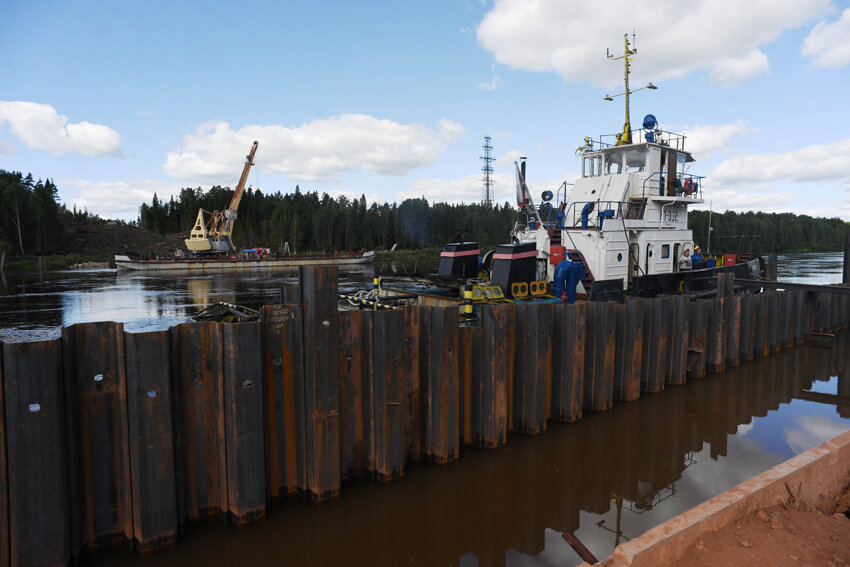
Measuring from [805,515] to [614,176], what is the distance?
43.7 feet

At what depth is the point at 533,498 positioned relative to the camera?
21.7 feet

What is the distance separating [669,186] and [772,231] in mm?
122785

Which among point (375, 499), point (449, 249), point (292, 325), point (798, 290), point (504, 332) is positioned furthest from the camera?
point (798, 290)

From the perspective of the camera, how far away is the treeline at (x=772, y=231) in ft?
330

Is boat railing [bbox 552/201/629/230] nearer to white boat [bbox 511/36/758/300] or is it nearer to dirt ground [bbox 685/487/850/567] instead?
white boat [bbox 511/36/758/300]

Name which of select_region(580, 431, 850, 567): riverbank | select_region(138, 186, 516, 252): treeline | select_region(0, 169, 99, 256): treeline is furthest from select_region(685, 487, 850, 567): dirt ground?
select_region(138, 186, 516, 252): treeline

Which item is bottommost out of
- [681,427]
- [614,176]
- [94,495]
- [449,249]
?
[681,427]

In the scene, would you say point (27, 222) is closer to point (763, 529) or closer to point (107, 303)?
point (107, 303)

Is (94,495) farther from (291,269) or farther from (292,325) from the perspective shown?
(291,269)

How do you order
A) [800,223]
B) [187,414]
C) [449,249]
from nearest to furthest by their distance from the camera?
[187,414] → [449,249] → [800,223]

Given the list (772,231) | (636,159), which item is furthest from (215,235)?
(772,231)

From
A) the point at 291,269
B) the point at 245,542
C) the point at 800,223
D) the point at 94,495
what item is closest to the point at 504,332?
the point at 245,542

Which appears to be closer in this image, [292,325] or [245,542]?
[245,542]

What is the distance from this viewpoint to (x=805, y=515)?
14.3ft
